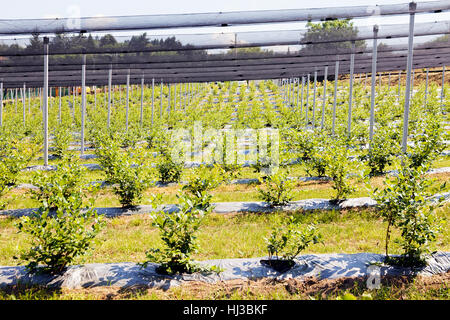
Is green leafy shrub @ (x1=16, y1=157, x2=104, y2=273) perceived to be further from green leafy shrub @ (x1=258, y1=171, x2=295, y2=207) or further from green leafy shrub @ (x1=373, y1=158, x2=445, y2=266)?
green leafy shrub @ (x1=258, y1=171, x2=295, y2=207)

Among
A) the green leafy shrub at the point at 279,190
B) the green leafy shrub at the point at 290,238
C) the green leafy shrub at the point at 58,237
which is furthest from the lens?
the green leafy shrub at the point at 279,190

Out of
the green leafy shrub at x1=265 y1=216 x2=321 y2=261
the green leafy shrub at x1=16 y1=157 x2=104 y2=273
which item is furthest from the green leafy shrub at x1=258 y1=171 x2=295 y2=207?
the green leafy shrub at x1=16 y1=157 x2=104 y2=273

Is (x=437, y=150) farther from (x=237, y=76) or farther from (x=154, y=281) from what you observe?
(x=237, y=76)

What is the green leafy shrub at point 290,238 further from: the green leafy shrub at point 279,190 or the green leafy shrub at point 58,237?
the green leafy shrub at point 279,190

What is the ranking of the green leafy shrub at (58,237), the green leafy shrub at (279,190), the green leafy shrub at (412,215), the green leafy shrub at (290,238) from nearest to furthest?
the green leafy shrub at (58,237), the green leafy shrub at (412,215), the green leafy shrub at (290,238), the green leafy shrub at (279,190)

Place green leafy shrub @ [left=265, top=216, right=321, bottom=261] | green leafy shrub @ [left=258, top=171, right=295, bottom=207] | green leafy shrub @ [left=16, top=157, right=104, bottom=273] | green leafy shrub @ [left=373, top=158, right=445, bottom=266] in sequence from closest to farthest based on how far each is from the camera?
green leafy shrub @ [left=16, top=157, right=104, bottom=273]
green leafy shrub @ [left=373, top=158, right=445, bottom=266]
green leafy shrub @ [left=265, top=216, right=321, bottom=261]
green leafy shrub @ [left=258, top=171, right=295, bottom=207]

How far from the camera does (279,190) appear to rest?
743 cm

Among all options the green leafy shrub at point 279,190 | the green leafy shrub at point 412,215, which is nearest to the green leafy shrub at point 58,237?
the green leafy shrub at point 412,215

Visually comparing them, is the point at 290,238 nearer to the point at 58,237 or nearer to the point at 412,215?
the point at 412,215

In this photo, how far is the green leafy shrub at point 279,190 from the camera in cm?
732

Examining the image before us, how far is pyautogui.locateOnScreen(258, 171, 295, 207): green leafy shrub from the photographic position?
288 inches

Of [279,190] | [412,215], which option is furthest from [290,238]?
[279,190]
